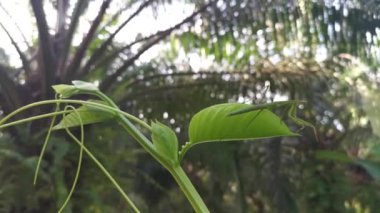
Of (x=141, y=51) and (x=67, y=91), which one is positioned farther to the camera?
(x=141, y=51)

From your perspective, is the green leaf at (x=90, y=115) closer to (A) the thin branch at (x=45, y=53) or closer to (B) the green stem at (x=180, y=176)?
(B) the green stem at (x=180, y=176)

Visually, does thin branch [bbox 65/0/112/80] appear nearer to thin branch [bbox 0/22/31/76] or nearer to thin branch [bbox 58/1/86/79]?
thin branch [bbox 58/1/86/79]

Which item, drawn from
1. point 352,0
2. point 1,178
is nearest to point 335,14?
point 352,0

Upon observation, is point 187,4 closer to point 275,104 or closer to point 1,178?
point 1,178

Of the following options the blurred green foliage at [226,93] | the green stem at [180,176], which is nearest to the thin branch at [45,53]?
the blurred green foliage at [226,93]

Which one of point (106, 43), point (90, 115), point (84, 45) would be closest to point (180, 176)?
point (90, 115)

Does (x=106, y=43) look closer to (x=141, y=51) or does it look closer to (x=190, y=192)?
(x=141, y=51)
